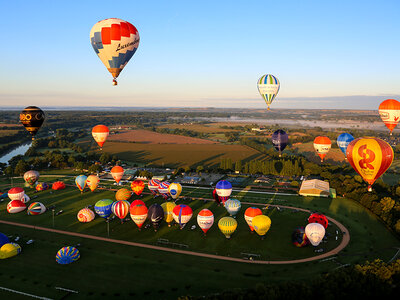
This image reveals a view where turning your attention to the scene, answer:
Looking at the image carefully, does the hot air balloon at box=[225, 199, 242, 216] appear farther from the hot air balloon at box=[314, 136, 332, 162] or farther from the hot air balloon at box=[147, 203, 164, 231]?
the hot air balloon at box=[314, 136, 332, 162]

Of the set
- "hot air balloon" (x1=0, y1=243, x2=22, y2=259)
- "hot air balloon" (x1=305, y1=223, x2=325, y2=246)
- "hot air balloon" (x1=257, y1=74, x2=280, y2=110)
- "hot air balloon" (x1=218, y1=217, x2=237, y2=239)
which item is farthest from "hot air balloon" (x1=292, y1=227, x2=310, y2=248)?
"hot air balloon" (x1=0, y1=243, x2=22, y2=259)

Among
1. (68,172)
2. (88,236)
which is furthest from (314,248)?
(68,172)

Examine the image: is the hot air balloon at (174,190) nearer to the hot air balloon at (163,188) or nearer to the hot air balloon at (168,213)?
the hot air balloon at (163,188)

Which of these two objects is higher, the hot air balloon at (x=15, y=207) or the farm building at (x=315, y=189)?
the farm building at (x=315, y=189)

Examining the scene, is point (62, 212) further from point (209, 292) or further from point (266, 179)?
point (266, 179)

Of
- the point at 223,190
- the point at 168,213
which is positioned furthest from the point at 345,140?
the point at 168,213

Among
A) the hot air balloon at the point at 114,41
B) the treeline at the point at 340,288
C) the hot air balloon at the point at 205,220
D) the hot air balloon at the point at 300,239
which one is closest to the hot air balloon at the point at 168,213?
the hot air balloon at the point at 205,220

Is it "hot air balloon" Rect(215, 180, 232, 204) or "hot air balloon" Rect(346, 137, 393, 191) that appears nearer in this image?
"hot air balloon" Rect(346, 137, 393, 191)
